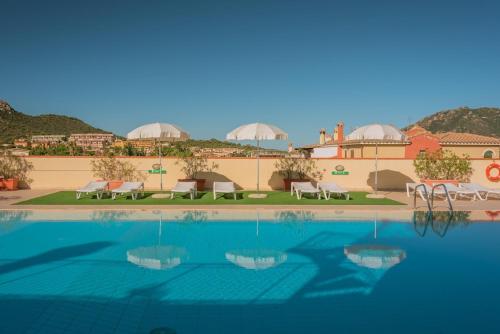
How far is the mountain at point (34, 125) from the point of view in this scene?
39062 millimetres

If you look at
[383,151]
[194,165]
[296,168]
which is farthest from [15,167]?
[383,151]

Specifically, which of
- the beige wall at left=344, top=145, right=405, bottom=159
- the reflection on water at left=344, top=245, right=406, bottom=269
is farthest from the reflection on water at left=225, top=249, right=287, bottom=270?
the beige wall at left=344, top=145, right=405, bottom=159

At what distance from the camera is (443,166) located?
15.1m

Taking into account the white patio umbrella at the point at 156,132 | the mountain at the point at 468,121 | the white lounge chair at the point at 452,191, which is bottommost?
the white lounge chair at the point at 452,191

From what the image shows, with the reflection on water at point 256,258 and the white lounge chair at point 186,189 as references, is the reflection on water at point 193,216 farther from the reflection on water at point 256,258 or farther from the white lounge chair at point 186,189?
the reflection on water at point 256,258

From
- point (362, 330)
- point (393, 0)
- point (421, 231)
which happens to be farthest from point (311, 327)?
point (393, 0)

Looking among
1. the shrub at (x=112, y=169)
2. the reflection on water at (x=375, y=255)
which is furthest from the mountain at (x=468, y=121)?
the reflection on water at (x=375, y=255)

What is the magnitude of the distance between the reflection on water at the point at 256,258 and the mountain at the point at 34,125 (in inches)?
1476

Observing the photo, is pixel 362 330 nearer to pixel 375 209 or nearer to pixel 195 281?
pixel 195 281

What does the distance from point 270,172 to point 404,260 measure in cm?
995

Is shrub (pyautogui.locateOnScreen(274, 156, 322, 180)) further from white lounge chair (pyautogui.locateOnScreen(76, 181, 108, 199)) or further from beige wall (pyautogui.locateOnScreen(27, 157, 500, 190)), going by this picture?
white lounge chair (pyautogui.locateOnScreen(76, 181, 108, 199))

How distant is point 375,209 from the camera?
1113 centimetres

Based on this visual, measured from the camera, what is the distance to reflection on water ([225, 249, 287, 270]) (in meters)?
6.40

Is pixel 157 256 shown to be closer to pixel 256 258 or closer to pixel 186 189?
pixel 256 258
